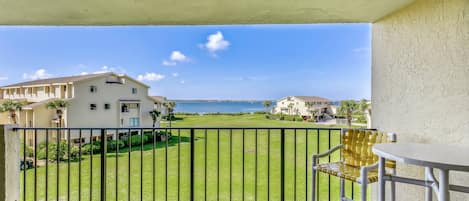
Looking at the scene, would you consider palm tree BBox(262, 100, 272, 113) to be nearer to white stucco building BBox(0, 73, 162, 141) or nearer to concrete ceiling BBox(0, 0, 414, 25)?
white stucco building BBox(0, 73, 162, 141)

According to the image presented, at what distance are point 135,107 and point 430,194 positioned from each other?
600 cm

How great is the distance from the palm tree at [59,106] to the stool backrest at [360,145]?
17.8 feet

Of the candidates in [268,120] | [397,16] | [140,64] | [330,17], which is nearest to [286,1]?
[330,17]

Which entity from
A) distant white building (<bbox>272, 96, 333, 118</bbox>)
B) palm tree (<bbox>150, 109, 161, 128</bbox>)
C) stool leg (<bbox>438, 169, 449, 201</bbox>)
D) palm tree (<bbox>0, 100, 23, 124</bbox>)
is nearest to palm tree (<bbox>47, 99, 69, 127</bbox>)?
palm tree (<bbox>0, 100, 23, 124</bbox>)

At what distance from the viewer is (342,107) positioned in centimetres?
446

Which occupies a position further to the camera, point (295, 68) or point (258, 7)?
point (295, 68)

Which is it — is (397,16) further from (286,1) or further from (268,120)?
(268,120)

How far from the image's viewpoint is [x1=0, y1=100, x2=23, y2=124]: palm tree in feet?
13.9

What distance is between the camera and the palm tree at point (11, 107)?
4.24m

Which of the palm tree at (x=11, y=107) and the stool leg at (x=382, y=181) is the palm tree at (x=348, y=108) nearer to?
the stool leg at (x=382, y=181)

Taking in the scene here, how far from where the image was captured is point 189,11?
235 cm

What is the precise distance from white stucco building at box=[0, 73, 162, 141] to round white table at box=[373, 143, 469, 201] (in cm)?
534

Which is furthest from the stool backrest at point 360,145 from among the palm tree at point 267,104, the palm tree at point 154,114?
the palm tree at point 154,114

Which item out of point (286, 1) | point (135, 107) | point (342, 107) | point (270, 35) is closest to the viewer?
point (286, 1)
